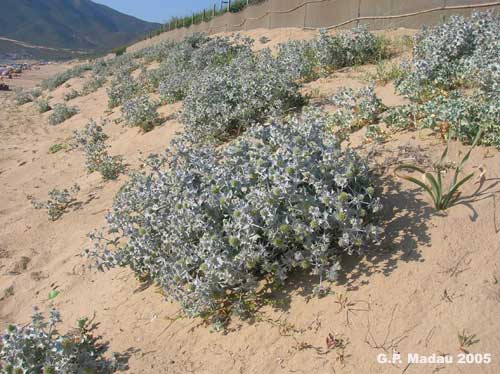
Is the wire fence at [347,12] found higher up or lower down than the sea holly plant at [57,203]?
higher up

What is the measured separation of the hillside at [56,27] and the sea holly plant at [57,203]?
77939 mm

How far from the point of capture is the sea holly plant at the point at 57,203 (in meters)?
5.64

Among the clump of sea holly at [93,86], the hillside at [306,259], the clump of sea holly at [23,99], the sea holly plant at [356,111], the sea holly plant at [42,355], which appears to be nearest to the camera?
the hillside at [306,259]

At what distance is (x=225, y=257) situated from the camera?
277 centimetres

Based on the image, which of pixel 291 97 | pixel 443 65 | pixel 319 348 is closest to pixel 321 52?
pixel 291 97

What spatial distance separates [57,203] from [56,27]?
111m

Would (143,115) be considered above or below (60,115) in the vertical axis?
above

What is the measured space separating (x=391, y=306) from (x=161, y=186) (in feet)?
5.72

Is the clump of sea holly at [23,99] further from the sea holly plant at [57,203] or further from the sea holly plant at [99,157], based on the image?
the sea holly plant at [57,203]

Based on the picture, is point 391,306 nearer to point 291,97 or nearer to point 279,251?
point 279,251

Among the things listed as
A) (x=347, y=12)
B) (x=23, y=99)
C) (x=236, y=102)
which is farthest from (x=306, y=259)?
(x=23, y=99)

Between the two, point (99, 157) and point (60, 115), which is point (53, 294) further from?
point (60, 115)

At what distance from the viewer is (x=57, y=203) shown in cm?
577

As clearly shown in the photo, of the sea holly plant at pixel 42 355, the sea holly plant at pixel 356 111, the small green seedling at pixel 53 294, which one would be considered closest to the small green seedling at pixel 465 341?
the sea holly plant at pixel 42 355
